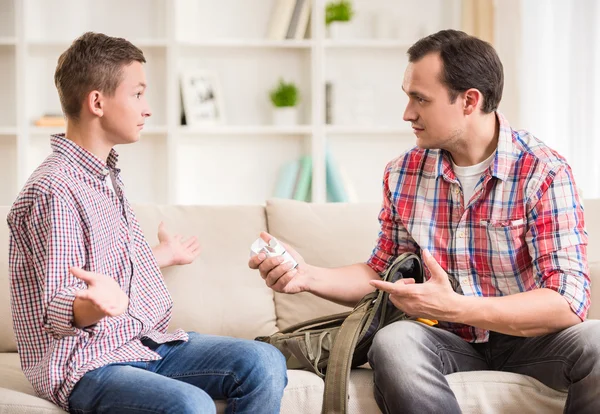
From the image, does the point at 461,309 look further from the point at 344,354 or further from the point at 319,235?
the point at 319,235

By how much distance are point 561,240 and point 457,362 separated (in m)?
0.36

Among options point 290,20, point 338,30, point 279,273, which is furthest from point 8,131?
point 279,273

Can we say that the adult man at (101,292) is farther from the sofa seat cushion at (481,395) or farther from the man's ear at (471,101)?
the man's ear at (471,101)

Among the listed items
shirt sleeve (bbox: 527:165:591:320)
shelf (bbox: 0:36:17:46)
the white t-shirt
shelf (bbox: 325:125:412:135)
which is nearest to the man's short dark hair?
the white t-shirt

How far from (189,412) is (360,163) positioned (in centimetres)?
288

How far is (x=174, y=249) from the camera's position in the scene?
6.79 ft

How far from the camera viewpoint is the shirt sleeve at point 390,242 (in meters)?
1.98

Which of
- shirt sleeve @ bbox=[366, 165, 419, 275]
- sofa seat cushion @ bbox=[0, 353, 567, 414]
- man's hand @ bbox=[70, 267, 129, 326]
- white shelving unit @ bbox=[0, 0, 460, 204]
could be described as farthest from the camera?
white shelving unit @ bbox=[0, 0, 460, 204]

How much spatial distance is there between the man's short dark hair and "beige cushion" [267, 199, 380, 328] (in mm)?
520

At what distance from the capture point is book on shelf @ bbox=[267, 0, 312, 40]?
3965 mm

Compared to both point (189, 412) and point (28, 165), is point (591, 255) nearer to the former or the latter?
point (189, 412)

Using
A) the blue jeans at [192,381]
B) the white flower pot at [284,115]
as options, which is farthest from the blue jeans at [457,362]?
the white flower pot at [284,115]

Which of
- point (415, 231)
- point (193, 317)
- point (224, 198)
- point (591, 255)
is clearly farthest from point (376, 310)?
point (224, 198)

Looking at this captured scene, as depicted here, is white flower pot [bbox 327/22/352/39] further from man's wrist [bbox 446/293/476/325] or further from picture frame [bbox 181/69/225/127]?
man's wrist [bbox 446/293/476/325]
